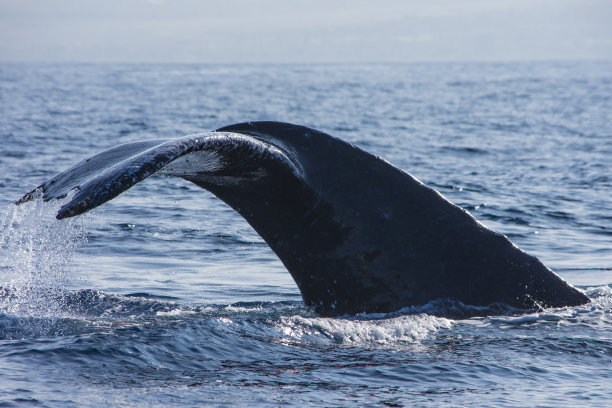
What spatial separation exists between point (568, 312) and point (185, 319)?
257 cm

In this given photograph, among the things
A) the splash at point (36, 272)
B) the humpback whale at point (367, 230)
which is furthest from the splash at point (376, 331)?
the splash at point (36, 272)

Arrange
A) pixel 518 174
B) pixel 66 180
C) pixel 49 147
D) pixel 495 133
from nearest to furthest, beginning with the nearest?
pixel 66 180
pixel 518 174
pixel 49 147
pixel 495 133

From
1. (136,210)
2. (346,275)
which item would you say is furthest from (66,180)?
(136,210)

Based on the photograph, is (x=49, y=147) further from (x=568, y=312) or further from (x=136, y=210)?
(x=568, y=312)

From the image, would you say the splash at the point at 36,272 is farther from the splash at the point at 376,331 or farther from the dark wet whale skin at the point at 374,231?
the splash at the point at 376,331

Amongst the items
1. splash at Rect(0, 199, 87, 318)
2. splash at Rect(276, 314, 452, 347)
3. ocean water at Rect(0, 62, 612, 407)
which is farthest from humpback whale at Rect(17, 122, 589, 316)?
splash at Rect(0, 199, 87, 318)

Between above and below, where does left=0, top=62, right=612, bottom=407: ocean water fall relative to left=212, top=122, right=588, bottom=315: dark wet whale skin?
below

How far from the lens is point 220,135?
4262 millimetres

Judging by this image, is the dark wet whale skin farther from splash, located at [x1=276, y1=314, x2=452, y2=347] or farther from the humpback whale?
splash, located at [x1=276, y1=314, x2=452, y2=347]

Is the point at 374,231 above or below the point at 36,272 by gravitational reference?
above

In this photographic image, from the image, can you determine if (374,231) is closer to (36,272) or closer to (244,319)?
(244,319)

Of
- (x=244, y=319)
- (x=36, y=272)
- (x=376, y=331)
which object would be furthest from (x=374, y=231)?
(x=36, y=272)

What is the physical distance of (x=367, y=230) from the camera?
4.93m

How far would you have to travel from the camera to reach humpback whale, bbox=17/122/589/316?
4.88m
